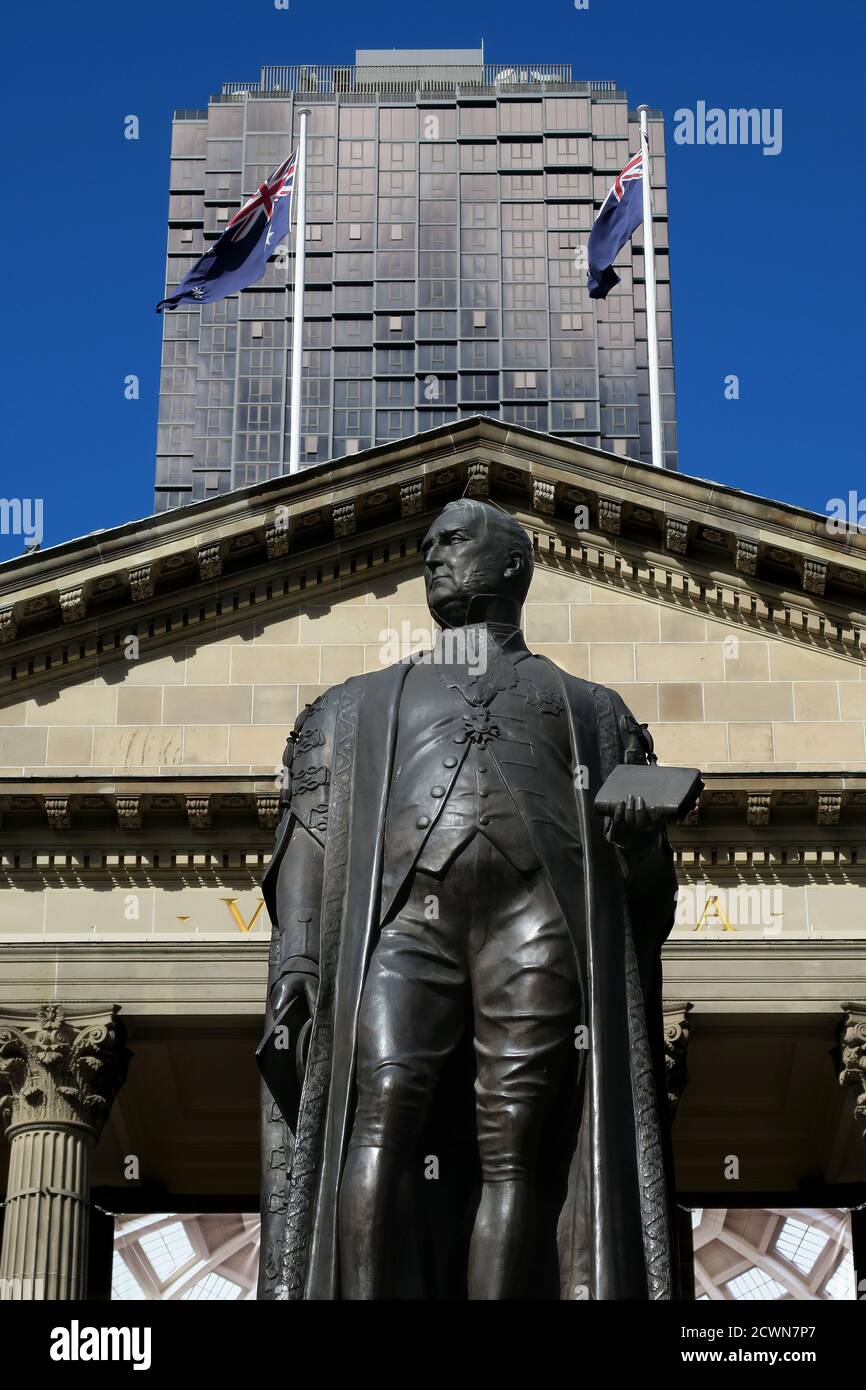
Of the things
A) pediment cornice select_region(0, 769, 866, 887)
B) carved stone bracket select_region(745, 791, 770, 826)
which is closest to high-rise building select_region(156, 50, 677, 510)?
pediment cornice select_region(0, 769, 866, 887)

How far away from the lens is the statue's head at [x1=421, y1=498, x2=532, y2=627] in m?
7.99

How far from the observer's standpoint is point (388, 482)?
30156mm

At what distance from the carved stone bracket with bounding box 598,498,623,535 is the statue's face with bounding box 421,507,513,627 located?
2231 centimetres

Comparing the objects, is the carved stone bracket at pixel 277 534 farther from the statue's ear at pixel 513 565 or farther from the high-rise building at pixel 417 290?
the high-rise building at pixel 417 290

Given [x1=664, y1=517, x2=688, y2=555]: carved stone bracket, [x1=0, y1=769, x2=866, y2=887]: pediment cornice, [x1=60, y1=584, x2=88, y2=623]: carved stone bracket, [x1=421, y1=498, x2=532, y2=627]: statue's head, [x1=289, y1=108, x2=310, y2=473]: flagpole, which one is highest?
[x1=289, y1=108, x2=310, y2=473]: flagpole

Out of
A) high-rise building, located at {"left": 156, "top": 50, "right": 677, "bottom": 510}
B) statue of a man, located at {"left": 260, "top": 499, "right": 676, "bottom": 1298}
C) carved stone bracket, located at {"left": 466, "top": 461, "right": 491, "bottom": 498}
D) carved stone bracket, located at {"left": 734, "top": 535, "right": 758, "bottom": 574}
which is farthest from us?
high-rise building, located at {"left": 156, "top": 50, "right": 677, "bottom": 510}

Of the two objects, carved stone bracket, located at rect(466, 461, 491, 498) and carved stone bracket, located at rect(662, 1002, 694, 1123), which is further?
carved stone bracket, located at rect(466, 461, 491, 498)

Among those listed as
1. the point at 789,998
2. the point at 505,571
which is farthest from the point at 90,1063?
the point at 505,571

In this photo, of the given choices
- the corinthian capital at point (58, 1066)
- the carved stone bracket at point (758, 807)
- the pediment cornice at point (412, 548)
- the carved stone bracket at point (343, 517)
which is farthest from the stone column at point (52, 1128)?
the carved stone bracket at point (758, 807)

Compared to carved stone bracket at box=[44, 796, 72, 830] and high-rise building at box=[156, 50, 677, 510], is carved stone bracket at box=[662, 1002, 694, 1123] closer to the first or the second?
carved stone bracket at box=[44, 796, 72, 830]

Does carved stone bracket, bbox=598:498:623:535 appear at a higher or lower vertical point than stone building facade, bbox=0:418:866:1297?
higher

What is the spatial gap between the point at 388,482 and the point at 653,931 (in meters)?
22.9
